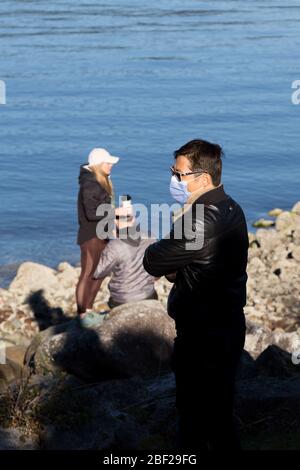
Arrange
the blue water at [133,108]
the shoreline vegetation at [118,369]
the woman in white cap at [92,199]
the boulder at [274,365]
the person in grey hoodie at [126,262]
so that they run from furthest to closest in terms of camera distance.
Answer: the blue water at [133,108] < the woman in white cap at [92,199] < the person in grey hoodie at [126,262] < the boulder at [274,365] < the shoreline vegetation at [118,369]

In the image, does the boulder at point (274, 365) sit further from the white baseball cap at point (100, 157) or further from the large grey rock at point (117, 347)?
the white baseball cap at point (100, 157)

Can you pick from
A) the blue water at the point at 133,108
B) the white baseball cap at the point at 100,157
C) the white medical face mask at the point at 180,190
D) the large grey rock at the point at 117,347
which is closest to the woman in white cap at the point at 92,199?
the white baseball cap at the point at 100,157

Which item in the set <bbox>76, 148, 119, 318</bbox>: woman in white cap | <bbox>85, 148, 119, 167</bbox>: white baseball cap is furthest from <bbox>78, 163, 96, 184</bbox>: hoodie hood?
<bbox>85, 148, 119, 167</bbox>: white baseball cap

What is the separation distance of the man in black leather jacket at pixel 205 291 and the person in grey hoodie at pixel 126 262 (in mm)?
4554

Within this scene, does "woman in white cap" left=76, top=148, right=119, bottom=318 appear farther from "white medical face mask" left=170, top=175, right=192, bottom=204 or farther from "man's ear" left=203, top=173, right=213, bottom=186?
"man's ear" left=203, top=173, right=213, bottom=186

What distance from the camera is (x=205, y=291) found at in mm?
5859

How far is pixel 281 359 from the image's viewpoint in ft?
30.6

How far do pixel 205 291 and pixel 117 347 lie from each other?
14.6 ft

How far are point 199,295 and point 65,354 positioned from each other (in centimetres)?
464

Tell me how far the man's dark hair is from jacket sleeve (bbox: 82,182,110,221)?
16.8ft

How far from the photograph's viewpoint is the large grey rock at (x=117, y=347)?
33.3ft

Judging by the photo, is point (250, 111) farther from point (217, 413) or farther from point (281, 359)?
point (217, 413)

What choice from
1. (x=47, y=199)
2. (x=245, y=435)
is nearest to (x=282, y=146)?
(x=47, y=199)

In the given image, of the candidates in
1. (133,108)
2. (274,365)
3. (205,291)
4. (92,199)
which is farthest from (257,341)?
(133,108)
